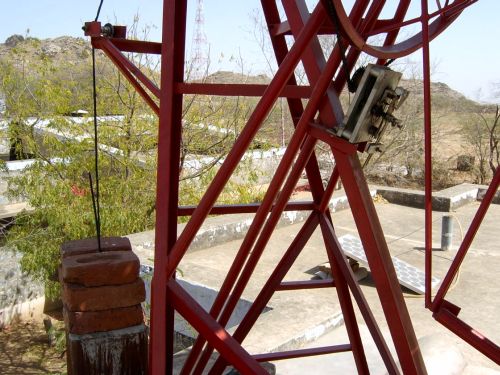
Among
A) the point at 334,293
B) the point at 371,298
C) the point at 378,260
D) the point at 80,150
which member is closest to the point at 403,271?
the point at 371,298

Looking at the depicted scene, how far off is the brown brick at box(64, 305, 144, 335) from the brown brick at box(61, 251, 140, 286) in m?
0.10

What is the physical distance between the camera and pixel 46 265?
8352 millimetres

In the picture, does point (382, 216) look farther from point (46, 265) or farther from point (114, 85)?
point (46, 265)

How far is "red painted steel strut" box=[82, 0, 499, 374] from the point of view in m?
1.74

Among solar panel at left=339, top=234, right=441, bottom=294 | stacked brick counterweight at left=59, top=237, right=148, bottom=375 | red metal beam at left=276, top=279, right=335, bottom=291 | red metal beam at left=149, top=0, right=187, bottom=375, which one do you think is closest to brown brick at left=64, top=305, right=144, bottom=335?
stacked brick counterweight at left=59, top=237, right=148, bottom=375

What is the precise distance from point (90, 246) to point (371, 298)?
205 inches

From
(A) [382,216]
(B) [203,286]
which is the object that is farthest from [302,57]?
(A) [382,216]

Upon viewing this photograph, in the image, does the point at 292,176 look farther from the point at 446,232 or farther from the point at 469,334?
the point at 446,232

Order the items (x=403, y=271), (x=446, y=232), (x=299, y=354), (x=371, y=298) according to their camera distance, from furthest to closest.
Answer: (x=446, y=232) < (x=403, y=271) < (x=371, y=298) < (x=299, y=354)

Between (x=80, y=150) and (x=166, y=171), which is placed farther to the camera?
(x=80, y=150)

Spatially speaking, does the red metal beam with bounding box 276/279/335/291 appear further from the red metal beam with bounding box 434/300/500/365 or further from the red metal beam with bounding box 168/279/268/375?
the red metal beam with bounding box 434/300/500/365

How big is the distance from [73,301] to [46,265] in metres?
6.63

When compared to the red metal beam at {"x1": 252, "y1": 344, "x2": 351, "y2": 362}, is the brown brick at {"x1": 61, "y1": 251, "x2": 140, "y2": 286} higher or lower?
higher

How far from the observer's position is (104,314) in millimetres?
2129
